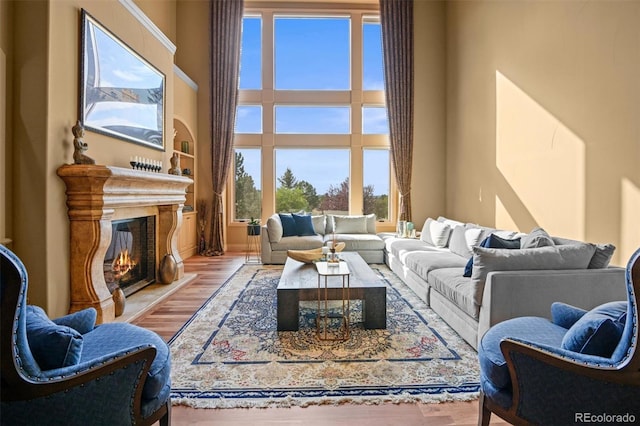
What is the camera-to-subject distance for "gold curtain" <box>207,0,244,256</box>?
698 centimetres

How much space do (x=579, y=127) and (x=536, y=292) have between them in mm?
2133

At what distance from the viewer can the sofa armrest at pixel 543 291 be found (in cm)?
248

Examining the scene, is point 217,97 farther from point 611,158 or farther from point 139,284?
point 611,158

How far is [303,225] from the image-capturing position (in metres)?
6.27

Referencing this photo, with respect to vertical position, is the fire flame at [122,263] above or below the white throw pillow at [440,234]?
below

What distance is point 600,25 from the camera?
330 centimetres

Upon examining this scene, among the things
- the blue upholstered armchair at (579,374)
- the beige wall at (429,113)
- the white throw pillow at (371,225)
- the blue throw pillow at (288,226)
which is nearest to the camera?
the blue upholstered armchair at (579,374)

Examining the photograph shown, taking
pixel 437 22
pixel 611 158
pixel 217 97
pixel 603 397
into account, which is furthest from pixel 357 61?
pixel 603 397

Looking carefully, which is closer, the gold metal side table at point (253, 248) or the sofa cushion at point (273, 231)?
the sofa cushion at point (273, 231)

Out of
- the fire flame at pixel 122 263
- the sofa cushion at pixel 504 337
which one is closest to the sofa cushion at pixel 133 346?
the sofa cushion at pixel 504 337

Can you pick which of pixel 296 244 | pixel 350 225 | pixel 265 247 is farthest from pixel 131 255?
pixel 350 225

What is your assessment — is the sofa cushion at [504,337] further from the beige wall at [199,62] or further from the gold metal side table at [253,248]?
the beige wall at [199,62]

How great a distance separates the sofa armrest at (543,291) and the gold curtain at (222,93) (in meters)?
5.60

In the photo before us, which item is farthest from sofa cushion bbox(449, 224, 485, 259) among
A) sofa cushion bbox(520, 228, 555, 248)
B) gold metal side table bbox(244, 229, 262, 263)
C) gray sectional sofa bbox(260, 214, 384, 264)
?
Result: gold metal side table bbox(244, 229, 262, 263)
